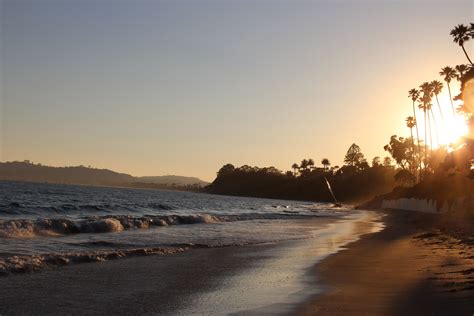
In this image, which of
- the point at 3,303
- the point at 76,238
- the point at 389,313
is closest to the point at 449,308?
the point at 389,313

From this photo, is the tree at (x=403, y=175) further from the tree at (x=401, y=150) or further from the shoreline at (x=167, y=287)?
the shoreline at (x=167, y=287)

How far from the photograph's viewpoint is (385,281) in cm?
Result: 1211

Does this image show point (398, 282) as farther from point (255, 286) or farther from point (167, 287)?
point (167, 287)

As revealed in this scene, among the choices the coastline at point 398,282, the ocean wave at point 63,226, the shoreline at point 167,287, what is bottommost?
the shoreline at point 167,287

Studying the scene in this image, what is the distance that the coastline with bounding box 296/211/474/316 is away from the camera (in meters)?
8.98

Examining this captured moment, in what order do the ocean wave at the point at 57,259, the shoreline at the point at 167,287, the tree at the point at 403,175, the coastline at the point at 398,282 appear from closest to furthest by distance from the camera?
the coastline at the point at 398,282, the shoreline at the point at 167,287, the ocean wave at the point at 57,259, the tree at the point at 403,175

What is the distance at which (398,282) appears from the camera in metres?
11.7

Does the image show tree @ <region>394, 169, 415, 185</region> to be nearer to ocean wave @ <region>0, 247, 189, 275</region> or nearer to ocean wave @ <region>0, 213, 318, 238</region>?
ocean wave @ <region>0, 213, 318, 238</region>

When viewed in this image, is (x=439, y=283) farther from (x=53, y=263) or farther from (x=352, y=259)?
(x=53, y=263)

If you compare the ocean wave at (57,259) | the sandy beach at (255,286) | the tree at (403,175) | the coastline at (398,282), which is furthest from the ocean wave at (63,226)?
the tree at (403,175)

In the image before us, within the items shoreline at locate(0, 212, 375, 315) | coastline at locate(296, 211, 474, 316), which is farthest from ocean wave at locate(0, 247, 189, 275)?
coastline at locate(296, 211, 474, 316)

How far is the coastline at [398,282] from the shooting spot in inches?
354

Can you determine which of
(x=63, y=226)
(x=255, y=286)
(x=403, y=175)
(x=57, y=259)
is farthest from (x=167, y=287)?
(x=403, y=175)

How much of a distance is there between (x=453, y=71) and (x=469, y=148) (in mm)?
42325
